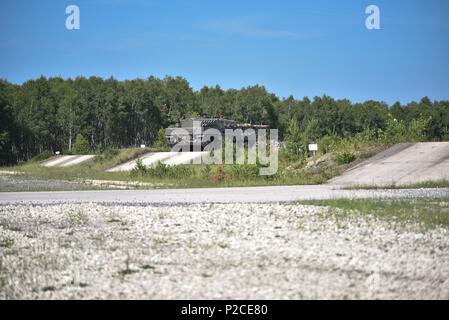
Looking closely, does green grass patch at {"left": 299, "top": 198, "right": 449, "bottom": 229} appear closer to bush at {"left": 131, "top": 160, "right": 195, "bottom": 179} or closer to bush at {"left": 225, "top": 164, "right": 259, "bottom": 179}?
bush at {"left": 225, "top": 164, "right": 259, "bottom": 179}

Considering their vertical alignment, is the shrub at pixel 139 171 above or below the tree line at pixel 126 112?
below

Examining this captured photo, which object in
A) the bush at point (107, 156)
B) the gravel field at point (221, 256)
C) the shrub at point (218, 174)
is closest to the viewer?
the gravel field at point (221, 256)

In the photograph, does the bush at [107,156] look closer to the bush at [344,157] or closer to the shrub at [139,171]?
the shrub at [139,171]

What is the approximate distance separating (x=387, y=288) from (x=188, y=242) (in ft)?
14.9

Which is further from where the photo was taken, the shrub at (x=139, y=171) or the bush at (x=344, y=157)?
the shrub at (x=139, y=171)

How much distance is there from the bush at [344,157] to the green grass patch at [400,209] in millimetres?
15360

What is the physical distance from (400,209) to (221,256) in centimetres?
695

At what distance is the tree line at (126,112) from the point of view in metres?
88.3

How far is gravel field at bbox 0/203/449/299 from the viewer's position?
8.51 metres

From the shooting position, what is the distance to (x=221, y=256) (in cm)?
1060

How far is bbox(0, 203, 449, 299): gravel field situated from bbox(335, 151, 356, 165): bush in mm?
18700

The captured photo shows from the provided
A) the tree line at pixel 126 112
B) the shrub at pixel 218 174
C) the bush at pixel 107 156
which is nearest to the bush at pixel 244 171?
the shrub at pixel 218 174

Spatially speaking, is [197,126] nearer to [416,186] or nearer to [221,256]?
[416,186]

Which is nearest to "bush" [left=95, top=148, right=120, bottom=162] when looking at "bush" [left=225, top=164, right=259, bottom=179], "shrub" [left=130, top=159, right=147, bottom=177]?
"shrub" [left=130, top=159, right=147, bottom=177]
